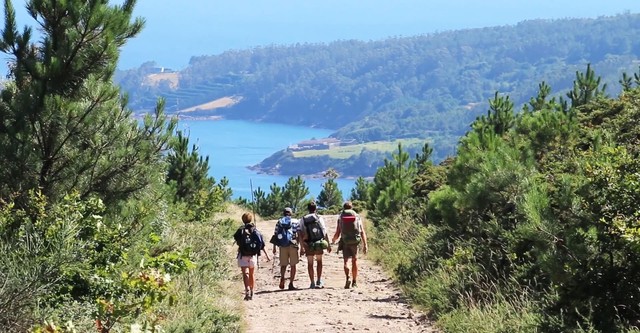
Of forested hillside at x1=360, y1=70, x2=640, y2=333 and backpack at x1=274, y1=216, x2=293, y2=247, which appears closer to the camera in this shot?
forested hillside at x1=360, y1=70, x2=640, y2=333

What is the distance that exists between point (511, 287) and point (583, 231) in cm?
315

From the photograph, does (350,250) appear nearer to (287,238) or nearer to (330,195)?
(287,238)

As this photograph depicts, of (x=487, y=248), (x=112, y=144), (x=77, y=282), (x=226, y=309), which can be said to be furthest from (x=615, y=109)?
(x=77, y=282)

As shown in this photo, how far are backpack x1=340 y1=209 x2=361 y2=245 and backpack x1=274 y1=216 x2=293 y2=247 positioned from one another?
880mm

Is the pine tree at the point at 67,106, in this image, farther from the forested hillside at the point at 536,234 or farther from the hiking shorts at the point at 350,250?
the hiking shorts at the point at 350,250

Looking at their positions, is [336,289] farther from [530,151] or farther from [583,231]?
[583,231]

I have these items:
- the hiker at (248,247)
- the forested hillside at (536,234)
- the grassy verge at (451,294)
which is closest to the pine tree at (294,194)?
the forested hillside at (536,234)

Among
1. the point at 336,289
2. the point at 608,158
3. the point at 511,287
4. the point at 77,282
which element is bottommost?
the point at 336,289

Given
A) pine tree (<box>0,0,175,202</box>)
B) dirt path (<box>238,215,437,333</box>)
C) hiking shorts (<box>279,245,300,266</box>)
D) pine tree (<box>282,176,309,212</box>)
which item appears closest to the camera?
pine tree (<box>0,0,175,202</box>)

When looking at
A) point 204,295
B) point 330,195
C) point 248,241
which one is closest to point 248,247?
point 248,241

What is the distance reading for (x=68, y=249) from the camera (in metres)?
6.95

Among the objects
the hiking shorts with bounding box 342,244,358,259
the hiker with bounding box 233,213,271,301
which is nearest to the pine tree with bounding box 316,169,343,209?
the hiking shorts with bounding box 342,244,358,259

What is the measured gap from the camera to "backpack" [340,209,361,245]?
14305 millimetres

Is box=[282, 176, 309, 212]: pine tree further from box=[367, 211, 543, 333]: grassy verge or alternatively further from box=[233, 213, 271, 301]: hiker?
box=[233, 213, 271, 301]: hiker
